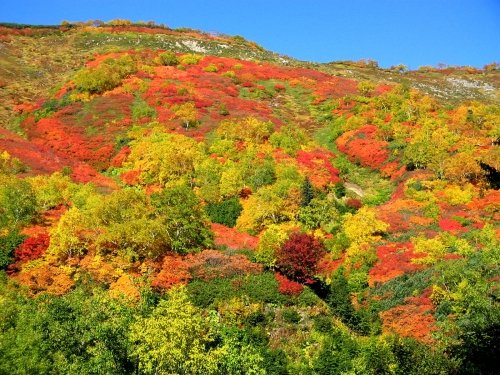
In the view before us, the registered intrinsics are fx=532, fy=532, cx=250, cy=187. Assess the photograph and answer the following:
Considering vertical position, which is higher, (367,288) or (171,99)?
(171,99)

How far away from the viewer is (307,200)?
2116 inches

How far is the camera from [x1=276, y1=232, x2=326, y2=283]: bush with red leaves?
42031mm

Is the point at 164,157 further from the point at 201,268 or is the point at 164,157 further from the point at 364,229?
the point at 364,229

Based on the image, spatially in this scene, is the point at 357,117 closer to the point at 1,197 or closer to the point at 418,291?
the point at 418,291

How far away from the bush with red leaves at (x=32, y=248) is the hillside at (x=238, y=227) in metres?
0.16

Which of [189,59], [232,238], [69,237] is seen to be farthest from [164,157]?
[189,59]

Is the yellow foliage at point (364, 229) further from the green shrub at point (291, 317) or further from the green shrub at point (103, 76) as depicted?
the green shrub at point (103, 76)

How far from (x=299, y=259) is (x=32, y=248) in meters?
20.9

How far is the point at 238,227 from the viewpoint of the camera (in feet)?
174

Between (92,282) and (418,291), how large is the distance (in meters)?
24.4

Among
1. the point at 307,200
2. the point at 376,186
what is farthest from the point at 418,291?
the point at 376,186

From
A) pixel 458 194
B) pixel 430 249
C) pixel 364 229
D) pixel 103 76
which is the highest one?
pixel 103 76

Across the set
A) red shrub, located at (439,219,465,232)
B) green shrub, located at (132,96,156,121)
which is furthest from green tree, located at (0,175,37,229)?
red shrub, located at (439,219,465,232)

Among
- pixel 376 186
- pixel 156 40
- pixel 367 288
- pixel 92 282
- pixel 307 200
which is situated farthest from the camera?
pixel 156 40
